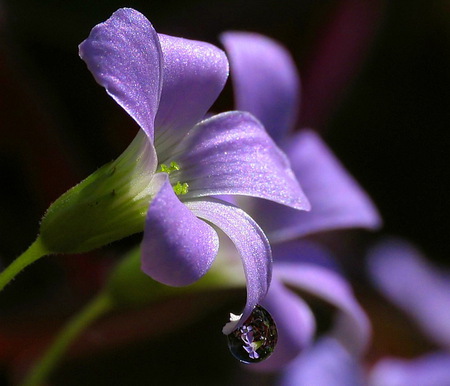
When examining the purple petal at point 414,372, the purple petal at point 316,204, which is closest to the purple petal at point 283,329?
the purple petal at point 316,204

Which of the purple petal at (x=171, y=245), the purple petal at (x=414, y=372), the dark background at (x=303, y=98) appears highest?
the purple petal at (x=171, y=245)

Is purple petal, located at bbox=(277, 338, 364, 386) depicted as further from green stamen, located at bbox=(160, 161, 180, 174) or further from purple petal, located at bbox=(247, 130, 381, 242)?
green stamen, located at bbox=(160, 161, 180, 174)

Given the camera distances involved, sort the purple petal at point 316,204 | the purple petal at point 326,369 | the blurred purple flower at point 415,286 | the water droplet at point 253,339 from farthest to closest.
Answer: the blurred purple flower at point 415,286 < the purple petal at point 326,369 < the purple petal at point 316,204 < the water droplet at point 253,339

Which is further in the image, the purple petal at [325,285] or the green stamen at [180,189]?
the purple petal at [325,285]

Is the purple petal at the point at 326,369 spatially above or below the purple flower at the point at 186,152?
below

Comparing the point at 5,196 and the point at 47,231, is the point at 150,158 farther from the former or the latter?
the point at 5,196

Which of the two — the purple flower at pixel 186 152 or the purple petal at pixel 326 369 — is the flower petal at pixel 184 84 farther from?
the purple petal at pixel 326 369

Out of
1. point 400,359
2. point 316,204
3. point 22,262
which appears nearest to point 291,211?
point 316,204

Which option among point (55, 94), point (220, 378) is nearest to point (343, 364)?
point (220, 378)
